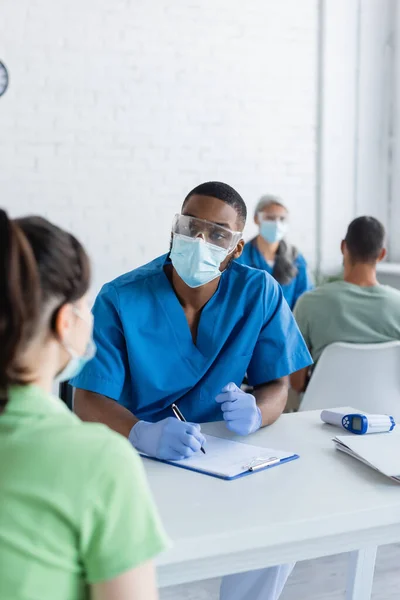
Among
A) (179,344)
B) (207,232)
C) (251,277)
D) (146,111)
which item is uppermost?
(146,111)

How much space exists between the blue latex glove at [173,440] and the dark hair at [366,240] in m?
1.28

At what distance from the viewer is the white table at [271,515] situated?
40.1 inches

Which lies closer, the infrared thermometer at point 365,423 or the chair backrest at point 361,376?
the infrared thermometer at point 365,423

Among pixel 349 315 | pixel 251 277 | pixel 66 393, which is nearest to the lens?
pixel 251 277

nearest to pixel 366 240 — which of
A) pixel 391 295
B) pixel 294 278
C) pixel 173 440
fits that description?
pixel 391 295

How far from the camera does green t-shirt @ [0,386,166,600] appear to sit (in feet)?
2.35

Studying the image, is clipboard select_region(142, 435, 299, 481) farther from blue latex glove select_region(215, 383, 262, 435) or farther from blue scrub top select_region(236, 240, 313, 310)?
blue scrub top select_region(236, 240, 313, 310)

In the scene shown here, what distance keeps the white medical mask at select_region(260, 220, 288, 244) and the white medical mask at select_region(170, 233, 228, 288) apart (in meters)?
2.04

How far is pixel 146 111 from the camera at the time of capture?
3.94 metres

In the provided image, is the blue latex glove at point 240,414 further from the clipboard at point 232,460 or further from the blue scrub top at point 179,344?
the blue scrub top at point 179,344

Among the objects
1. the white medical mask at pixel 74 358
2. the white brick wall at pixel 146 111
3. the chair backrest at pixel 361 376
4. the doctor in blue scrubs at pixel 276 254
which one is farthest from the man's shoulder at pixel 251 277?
the white brick wall at pixel 146 111

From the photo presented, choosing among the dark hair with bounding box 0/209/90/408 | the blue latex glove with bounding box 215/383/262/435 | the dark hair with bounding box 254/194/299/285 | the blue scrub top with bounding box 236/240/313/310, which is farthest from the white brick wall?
the dark hair with bounding box 0/209/90/408

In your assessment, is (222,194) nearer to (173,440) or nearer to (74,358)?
(173,440)

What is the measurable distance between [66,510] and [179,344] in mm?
992
